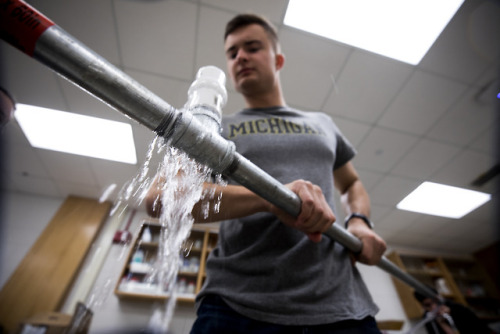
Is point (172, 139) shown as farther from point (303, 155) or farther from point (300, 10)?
point (300, 10)

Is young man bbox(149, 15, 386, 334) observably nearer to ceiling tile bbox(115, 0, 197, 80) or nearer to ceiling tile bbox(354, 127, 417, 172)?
ceiling tile bbox(115, 0, 197, 80)

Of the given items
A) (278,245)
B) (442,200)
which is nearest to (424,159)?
(442,200)

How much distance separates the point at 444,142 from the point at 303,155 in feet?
9.97

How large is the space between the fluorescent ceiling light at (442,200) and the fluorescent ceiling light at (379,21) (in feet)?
7.39

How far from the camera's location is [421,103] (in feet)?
8.15

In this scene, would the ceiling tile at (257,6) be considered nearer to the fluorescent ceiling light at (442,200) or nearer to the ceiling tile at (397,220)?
the fluorescent ceiling light at (442,200)

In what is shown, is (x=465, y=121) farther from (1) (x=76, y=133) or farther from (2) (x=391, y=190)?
(1) (x=76, y=133)

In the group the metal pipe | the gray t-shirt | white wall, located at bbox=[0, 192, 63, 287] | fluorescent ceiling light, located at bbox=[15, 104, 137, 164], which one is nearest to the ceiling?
fluorescent ceiling light, located at bbox=[15, 104, 137, 164]

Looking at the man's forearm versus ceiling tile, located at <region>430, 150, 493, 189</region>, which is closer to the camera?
the man's forearm

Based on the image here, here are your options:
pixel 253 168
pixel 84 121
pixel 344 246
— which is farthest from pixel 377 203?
pixel 84 121

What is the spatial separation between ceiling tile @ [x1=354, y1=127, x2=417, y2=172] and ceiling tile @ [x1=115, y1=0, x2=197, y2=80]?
7.24ft

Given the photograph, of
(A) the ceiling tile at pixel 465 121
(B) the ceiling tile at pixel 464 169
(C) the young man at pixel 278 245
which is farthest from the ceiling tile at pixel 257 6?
(B) the ceiling tile at pixel 464 169

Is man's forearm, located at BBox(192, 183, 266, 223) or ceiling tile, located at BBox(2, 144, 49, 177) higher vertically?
ceiling tile, located at BBox(2, 144, 49, 177)

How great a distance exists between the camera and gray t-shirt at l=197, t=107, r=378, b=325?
57 cm
